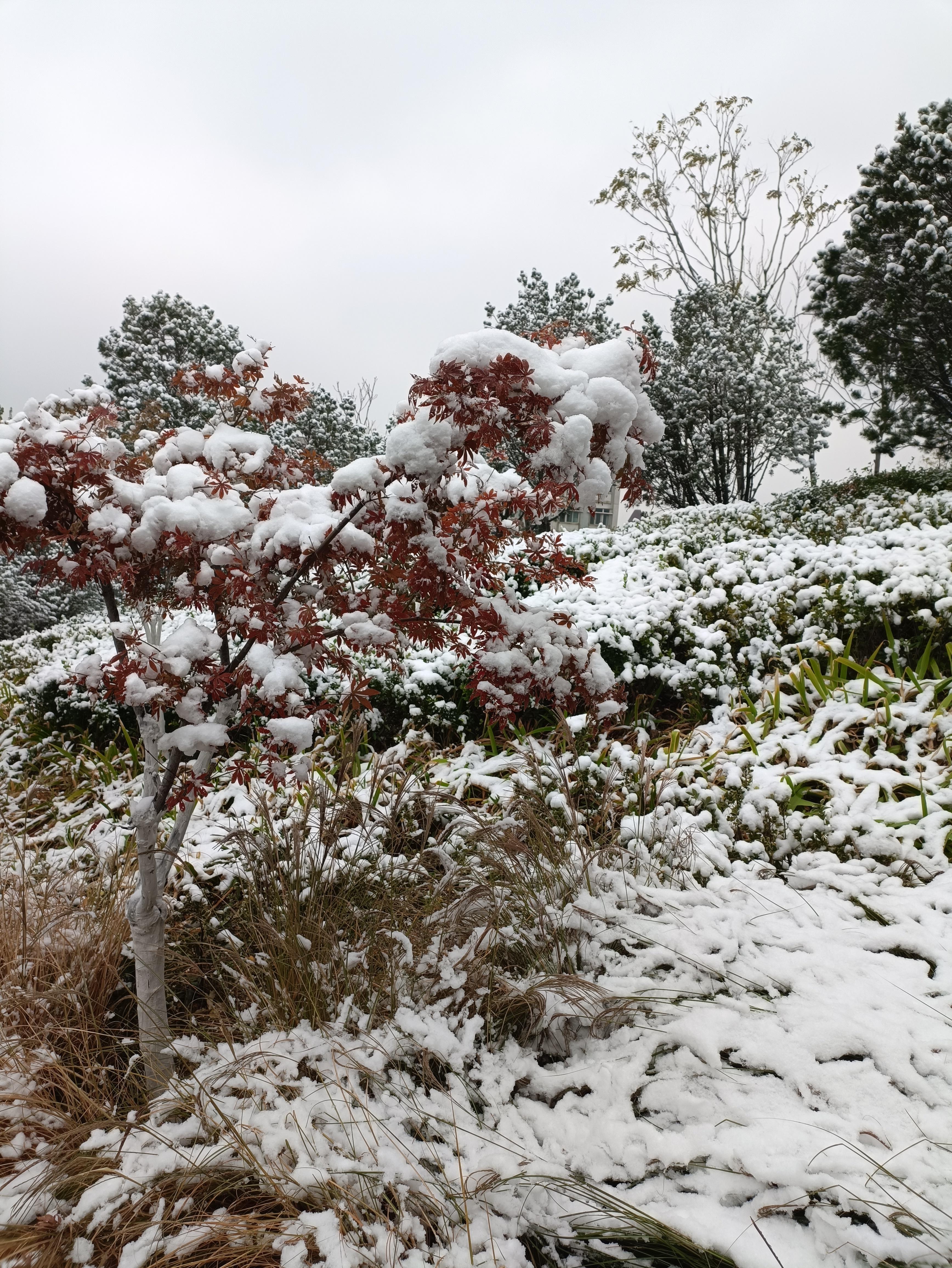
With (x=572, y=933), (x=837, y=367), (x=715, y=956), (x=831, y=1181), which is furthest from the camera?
(x=837, y=367)

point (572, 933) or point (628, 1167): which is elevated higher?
point (572, 933)

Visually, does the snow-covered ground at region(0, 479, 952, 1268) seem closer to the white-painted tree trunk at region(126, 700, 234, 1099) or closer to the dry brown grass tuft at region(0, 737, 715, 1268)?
the dry brown grass tuft at region(0, 737, 715, 1268)

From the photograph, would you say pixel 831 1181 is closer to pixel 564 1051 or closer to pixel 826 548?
pixel 564 1051

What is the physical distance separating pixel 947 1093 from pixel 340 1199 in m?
1.49

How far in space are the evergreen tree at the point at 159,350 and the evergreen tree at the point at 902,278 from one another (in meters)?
14.9

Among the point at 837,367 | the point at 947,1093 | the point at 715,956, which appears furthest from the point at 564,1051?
the point at 837,367

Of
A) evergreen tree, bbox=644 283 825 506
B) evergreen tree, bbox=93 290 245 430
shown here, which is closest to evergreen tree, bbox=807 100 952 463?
evergreen tree, bbox=644 283 825 506

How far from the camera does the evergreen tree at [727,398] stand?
13875 mm

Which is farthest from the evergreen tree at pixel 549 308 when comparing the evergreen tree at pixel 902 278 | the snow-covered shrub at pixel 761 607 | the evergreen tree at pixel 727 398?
the snow-covered shrub at pixel 761 607

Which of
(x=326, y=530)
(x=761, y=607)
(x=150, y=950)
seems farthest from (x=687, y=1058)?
(x=761, y=607)

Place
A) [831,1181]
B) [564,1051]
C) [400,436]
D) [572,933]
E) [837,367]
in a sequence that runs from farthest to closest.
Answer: [837,367]
[572,933]
[564,1051]
[400,436]
[831,1181]

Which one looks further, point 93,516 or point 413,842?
point 413,842

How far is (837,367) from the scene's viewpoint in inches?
430

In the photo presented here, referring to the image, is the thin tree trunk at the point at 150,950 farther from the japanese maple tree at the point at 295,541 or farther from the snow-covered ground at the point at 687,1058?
the snow-covered ground at the point at 687,1058
